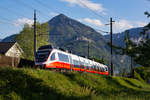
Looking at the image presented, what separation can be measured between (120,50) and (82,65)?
18619mm

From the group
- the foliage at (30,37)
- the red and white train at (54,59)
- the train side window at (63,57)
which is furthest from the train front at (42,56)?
the foliage at (30,37)

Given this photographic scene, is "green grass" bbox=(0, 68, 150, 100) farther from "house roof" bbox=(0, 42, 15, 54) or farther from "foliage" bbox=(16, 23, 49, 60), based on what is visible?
"foliage" bbox=(16, 23, 49, 60)

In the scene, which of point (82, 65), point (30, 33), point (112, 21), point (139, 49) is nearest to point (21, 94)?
point (139, 49)

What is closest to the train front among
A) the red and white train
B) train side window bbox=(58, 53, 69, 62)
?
the red and white train

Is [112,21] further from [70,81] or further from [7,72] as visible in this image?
[7,72]

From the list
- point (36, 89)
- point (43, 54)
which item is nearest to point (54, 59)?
point (43, 54)

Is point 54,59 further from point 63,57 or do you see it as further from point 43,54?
point 63,57

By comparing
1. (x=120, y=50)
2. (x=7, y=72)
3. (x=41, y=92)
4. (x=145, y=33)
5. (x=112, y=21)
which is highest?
(x=112, y=21)

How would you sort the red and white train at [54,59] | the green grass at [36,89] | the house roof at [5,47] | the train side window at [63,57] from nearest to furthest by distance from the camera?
the green grass at [36,89]
the red and white train at [54,59]
the train side window at [63,57]
the house roof at [5,47]

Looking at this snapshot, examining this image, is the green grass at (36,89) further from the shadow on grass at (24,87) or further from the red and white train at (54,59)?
the red and white train at (54,59)

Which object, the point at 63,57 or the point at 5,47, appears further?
the point at 5,47

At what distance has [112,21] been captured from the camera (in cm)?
4041

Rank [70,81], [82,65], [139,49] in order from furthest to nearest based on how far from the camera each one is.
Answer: [82,65] < [70,81] < [139,49]

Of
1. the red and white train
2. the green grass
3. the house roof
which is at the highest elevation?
the house roof
